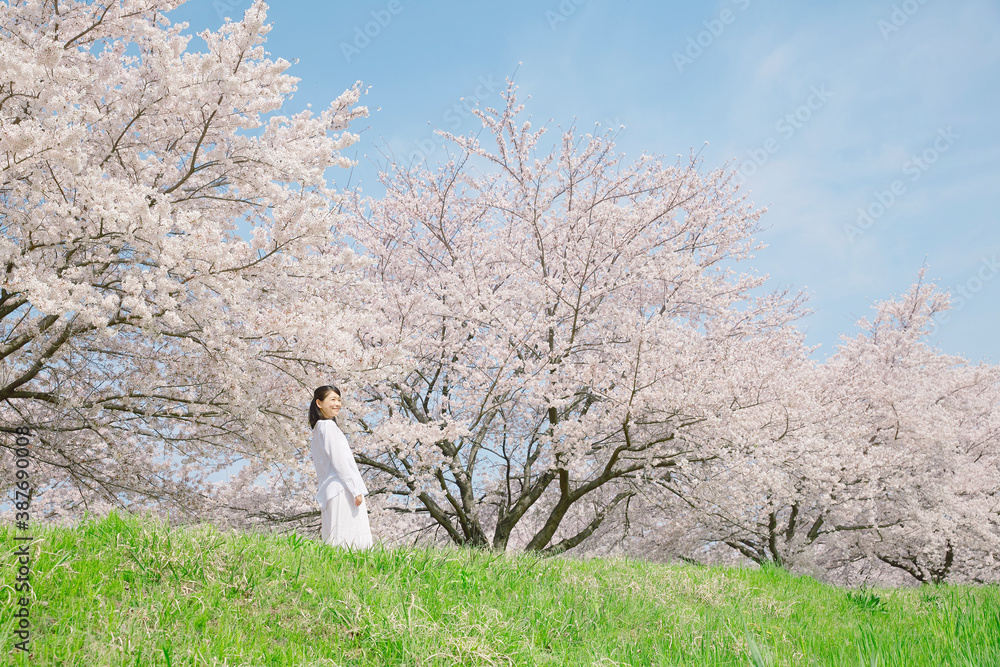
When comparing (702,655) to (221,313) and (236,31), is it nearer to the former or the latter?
(221,313)

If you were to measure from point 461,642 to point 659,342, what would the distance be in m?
9.33

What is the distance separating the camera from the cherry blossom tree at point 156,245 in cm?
622

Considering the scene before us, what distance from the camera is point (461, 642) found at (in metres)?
2.83

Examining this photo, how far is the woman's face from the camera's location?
5.81 metres

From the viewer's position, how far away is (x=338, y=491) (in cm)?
550

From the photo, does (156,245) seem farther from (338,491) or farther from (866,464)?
(866,464)

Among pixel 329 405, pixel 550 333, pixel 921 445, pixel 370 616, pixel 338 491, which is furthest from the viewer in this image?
pixel 921 445

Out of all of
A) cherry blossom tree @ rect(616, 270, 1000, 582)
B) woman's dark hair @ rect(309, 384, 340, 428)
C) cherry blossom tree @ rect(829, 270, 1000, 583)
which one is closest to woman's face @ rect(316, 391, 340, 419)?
woman's dark hair @ rect(309, 384, 340, 428)

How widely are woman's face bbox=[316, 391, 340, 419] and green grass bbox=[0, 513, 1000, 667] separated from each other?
1.75 metres

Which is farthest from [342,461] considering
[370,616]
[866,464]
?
[866,464]

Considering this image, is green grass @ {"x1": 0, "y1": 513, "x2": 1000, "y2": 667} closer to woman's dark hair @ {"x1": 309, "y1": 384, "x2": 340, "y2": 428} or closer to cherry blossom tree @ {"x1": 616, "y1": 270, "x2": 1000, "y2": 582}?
woman's dark hair @ {"x1": 309, "y1": 384, "x2": 340, "y2": 428}

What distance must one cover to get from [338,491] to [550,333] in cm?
716

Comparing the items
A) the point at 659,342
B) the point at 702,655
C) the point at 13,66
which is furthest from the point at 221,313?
the point at 659,342

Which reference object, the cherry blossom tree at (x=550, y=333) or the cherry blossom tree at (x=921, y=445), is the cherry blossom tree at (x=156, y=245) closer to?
the cherry blossom tree at (x=550, y=333)
